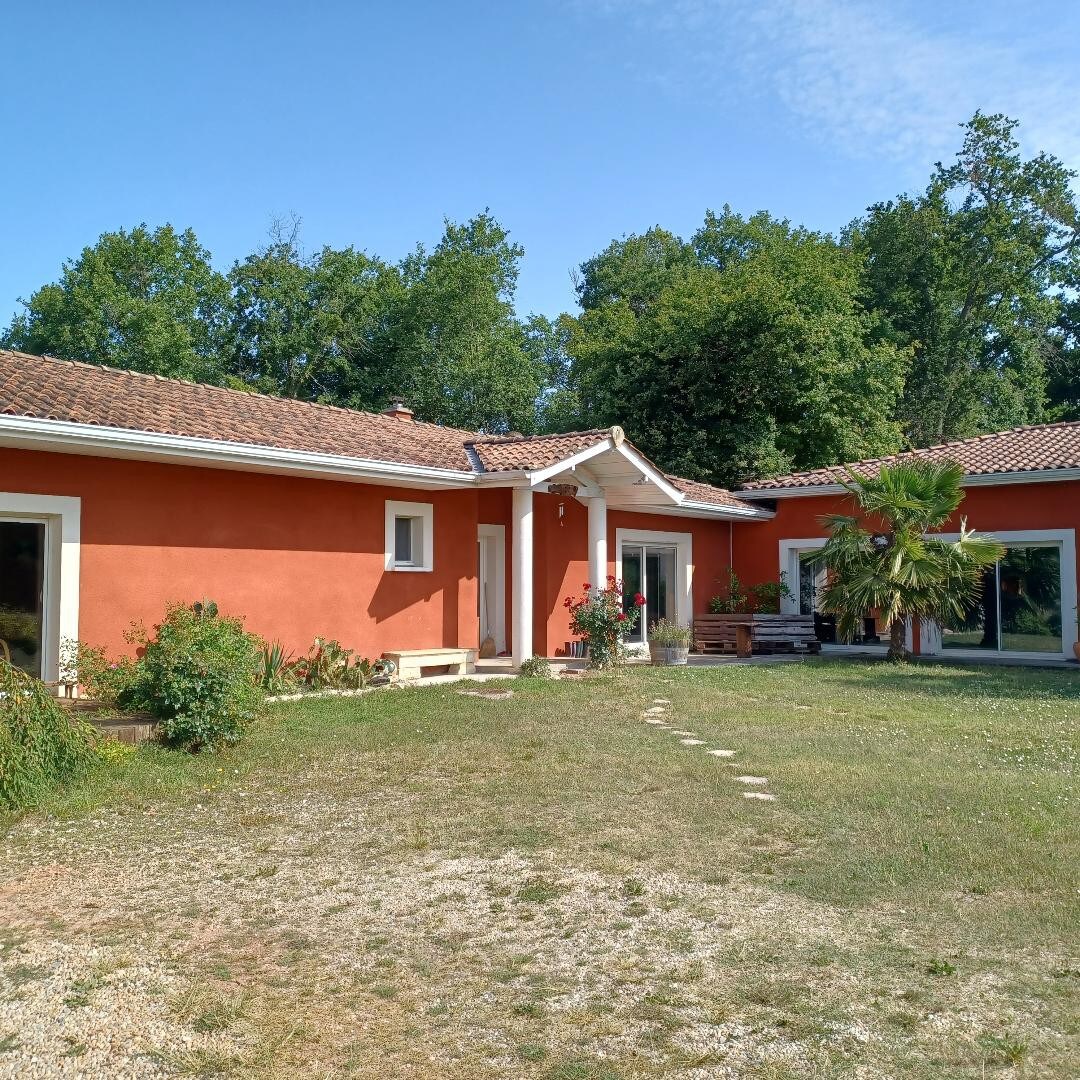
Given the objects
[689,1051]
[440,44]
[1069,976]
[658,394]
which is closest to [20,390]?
[440,44]

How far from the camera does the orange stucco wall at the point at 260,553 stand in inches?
444

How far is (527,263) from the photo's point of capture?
42.6 m

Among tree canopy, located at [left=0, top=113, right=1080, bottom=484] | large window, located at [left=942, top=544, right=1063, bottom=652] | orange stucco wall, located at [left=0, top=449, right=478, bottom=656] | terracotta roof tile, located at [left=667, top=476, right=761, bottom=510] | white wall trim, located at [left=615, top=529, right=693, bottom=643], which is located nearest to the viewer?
orange stucco wall, located at [left=0, top=449, right=478, bottom=656]

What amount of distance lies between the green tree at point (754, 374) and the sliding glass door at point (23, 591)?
66.3 feet

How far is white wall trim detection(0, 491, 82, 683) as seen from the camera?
10898 millimetres

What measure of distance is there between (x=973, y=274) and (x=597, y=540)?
86.1 feet

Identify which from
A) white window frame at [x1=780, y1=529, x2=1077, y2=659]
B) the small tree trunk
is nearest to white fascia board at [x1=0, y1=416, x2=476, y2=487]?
the small tree trunk

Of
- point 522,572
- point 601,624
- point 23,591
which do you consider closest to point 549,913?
point 23,591

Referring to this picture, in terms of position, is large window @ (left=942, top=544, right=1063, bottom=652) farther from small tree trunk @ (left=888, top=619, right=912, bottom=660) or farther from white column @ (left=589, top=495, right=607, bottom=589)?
white column @ (left=589, top=495, right=607, bottom=589)

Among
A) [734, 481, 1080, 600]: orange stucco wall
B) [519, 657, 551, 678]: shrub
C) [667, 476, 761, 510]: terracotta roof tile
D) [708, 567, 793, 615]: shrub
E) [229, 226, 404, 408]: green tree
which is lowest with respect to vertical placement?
[519, 657, 551, 678]: shrub

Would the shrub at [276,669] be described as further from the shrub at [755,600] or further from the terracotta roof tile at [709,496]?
the shrub at [755,600]

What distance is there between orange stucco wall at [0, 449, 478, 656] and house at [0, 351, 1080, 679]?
1.0 inches

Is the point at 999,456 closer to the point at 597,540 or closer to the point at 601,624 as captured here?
the point at 597,540

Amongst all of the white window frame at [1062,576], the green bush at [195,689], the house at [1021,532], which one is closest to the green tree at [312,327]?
the house at [1021,532]
